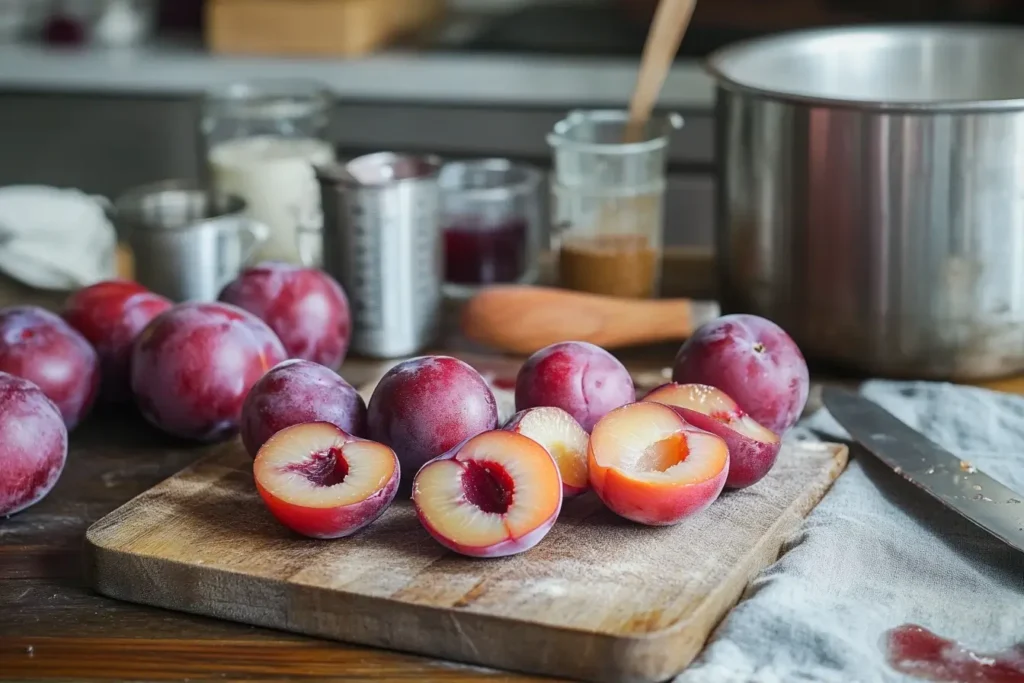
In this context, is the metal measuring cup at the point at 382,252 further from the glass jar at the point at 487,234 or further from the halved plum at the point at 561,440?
the halved plum at the point at 561,440

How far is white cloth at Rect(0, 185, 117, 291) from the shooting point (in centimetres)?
134

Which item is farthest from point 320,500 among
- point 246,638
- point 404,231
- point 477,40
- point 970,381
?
point 477,40

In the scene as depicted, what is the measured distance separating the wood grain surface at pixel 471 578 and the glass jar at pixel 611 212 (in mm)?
453

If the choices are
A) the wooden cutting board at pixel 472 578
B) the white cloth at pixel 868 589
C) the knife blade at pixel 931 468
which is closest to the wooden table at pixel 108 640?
the wooden cutting board at pixel 472 578

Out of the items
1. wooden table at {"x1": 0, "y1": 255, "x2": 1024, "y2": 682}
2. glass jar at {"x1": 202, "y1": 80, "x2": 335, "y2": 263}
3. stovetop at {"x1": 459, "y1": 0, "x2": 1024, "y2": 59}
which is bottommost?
wooden table at {"x1": 0, "y1": 255, "x2": 1024, "y2": 682}

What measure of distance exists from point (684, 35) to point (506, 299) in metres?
1.18

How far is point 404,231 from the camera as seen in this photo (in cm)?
119

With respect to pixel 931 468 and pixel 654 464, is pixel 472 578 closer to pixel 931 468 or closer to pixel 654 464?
pixel 654 464

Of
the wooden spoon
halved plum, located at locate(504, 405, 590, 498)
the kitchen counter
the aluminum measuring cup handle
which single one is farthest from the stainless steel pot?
the kitchen counter

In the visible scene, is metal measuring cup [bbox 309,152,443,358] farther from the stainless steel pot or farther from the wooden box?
the wooden box

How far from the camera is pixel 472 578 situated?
29.5 inches

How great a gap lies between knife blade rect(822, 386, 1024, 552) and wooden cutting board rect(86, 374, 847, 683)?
0.27ft

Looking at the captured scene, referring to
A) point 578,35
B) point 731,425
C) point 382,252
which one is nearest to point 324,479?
point 731,425

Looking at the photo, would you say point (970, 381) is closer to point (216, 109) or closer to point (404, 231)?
point (404, 231)
